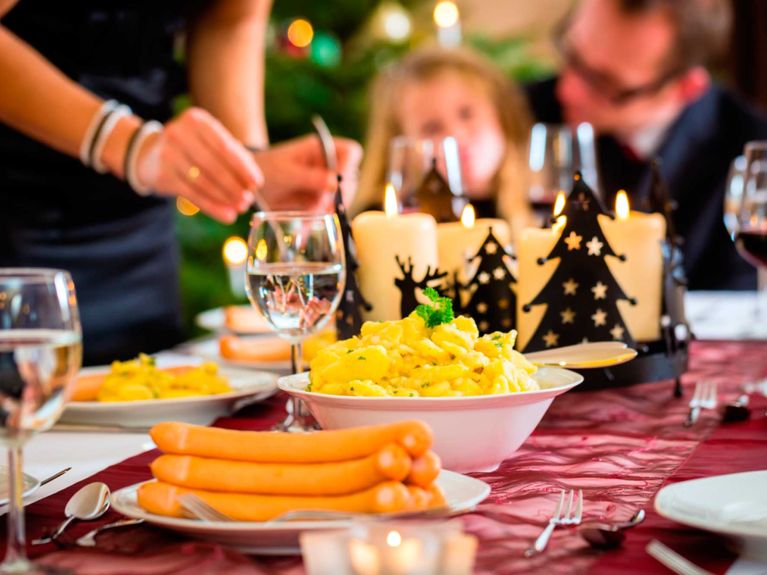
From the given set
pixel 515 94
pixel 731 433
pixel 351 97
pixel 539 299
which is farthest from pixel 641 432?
pixel 351 97

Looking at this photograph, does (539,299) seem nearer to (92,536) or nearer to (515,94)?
(92,536)

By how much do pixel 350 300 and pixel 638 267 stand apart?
15.2 inches

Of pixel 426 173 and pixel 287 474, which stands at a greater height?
pixel 426 173

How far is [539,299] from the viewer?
1322 mm

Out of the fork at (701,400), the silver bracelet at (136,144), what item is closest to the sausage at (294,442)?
the fork at (701,400)

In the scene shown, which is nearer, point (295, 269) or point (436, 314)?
point (436, 314)

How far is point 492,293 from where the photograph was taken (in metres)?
1.37

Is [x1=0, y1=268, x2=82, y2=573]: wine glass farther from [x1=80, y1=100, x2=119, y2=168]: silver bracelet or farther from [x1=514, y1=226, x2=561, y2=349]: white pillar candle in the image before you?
[x1=80, y1=100, x2=119, y2=168]: silver bracelet

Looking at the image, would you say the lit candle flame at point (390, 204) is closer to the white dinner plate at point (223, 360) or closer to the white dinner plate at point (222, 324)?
the white dinner plate at point (223, 360)

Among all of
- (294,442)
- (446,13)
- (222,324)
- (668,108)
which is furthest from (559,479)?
(446,13)

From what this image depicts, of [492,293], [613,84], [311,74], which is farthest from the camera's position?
[311,74]

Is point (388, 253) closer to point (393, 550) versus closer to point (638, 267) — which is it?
point (638, 267)

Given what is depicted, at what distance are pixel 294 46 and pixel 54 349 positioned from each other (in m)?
3.75

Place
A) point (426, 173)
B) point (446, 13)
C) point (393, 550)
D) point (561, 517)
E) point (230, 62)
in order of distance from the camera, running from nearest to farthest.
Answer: point (393, 550) < point (561, 517) < point (426, 173) < point (230, 62) < point (446, 13)
